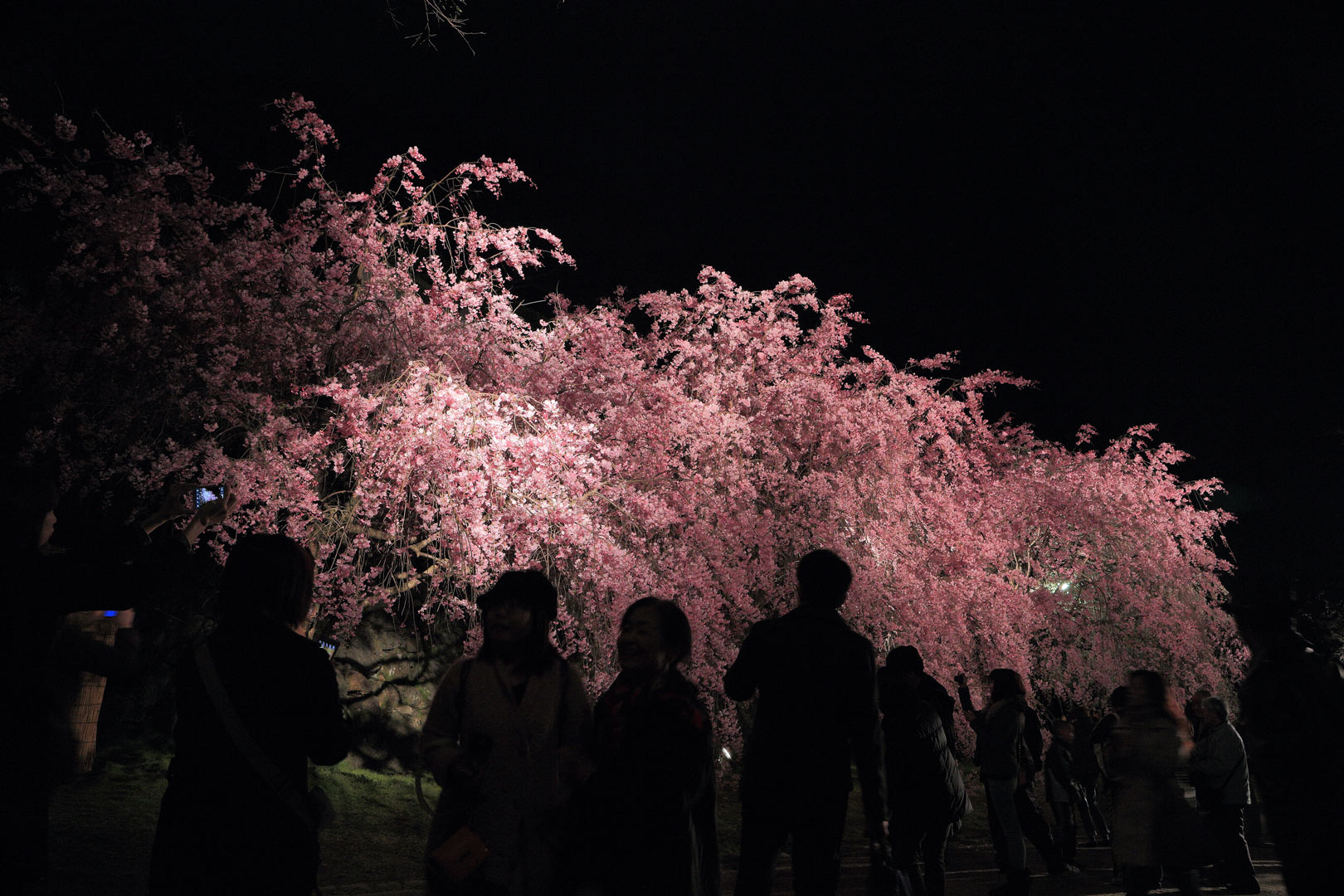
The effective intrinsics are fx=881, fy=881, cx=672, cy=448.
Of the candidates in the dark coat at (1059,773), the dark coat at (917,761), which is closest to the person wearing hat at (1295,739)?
the dark coat at (917,761)

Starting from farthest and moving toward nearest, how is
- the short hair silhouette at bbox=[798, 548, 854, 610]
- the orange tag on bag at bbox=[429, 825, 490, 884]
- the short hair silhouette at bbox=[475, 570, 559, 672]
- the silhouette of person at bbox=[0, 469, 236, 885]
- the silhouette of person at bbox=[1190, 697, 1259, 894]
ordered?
the silhouette of person at bbox=[1190, 697, 1259, 894], the short hair silhouette at bbox=[798, 548, 854, 610], the short hair silhouette at bbox=[475, 570, 559, 672], the orange tag on bag at bbox=[429, 825, 490, 884], the silhouette of person at bbox=[0, 469, 236, 885]

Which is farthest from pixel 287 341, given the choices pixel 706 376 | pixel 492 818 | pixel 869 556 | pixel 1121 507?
pixel 1121 507

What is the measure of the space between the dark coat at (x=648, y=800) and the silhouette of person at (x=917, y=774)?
2.32 m

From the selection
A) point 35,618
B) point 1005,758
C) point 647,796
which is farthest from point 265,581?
point 1005,758

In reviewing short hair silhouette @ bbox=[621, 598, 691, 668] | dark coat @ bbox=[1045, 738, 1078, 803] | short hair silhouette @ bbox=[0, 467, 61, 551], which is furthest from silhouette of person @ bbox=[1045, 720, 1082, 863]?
short hair silhouette @ bbox=[0, 467, 61, 551]

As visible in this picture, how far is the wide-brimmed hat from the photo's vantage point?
10.2 ft

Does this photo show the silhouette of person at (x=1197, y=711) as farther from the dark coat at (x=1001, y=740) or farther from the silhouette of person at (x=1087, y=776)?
the dark coat at (x=1001, y=740)

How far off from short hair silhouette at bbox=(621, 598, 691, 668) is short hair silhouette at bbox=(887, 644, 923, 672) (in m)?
2.58

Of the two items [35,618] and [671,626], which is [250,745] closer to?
[35,618]

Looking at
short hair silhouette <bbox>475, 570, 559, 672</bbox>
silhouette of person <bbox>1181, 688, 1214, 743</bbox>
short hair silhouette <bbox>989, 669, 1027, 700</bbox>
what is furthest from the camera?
silhouette of person <bbox>1181, 688, 1214, 743</bbox>

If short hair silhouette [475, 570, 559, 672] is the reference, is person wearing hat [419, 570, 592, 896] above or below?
below

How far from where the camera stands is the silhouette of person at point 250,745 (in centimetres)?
232

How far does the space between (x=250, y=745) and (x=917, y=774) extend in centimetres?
399

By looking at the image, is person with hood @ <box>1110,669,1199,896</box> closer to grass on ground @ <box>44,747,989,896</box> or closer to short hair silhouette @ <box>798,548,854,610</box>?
grass on ground @ <box>44,747,989,896</box>
